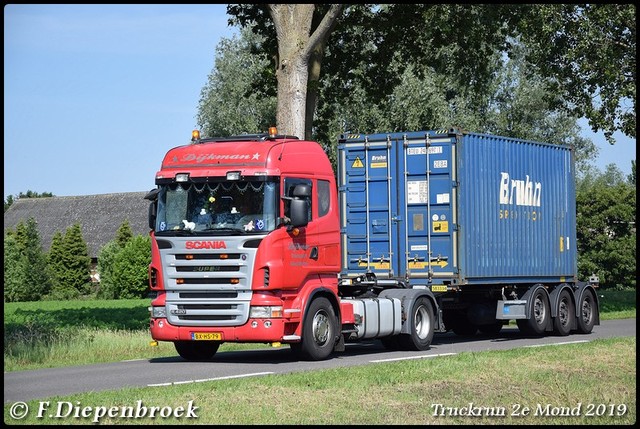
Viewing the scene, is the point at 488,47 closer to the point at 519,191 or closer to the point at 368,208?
the point at 519,191

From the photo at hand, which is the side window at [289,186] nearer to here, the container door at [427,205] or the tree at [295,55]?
the container door at [427,205]

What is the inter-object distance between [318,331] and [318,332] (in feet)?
0.05

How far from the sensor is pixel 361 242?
22578 mm

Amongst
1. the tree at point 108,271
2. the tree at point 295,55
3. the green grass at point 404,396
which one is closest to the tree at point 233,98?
the tree at point 108,271

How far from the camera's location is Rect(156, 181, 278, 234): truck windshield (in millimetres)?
17656

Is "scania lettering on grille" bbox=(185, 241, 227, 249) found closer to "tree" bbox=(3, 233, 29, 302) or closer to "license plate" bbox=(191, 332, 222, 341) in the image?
"license plate" bbox=(191, 332, 222, 341)

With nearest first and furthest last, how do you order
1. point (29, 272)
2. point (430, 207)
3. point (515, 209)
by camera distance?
point (430, 207) → point (515, 209) → point (29, 272)

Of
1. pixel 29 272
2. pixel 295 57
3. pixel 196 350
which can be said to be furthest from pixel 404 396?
pixel 29 272

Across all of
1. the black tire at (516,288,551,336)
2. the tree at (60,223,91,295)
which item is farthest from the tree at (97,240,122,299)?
the black tire at (516,288,551,336)

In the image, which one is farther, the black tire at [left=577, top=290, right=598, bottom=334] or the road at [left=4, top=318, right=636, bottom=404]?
the black tire at [left=577, top=290, right=598, bottom=334]

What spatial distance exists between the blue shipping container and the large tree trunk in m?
4.49

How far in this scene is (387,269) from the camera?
2225cm

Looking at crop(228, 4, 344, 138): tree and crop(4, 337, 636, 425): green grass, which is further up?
crop(228, 4, 344, 138): tree

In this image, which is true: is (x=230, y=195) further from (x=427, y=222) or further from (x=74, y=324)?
(x=74, y=324)
